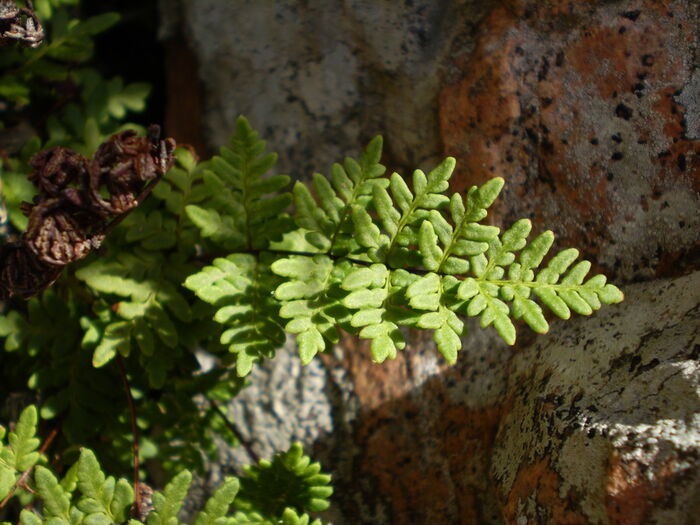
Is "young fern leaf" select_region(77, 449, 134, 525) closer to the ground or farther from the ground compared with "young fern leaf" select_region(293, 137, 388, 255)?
closer to the ground

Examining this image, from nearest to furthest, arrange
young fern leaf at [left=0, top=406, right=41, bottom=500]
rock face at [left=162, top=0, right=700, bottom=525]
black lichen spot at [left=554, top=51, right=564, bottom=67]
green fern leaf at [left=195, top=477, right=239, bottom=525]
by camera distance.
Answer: rock face at [left=162, top=0, right=700, bottom=525] → green fern leaf at [left=195, top=477, right=239, bottom=525] → young fern leaf at [left=0, top=406, right=41, bottom=500] → black lichen spot at [left=554, top=51, right=564, bottom=67]

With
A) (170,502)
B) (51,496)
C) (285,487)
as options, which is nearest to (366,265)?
(285,487)

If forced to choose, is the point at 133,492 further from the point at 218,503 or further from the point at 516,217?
the point at 516,217

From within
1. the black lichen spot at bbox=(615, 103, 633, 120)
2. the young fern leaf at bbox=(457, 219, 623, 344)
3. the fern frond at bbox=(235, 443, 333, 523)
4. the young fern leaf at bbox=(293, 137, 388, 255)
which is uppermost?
the black lichen spot at bbox=(615, 103, 633, 120)

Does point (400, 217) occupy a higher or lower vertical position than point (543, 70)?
lower

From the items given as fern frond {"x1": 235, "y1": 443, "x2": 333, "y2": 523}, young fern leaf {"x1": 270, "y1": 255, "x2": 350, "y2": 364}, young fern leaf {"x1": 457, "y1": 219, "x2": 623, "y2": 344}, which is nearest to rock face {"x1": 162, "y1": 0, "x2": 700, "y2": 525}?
young fern leaf {"x1": 457, "y1": 219, "x2": 623, "y2": 344}

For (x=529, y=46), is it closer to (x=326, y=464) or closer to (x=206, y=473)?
(x=326, y=464)

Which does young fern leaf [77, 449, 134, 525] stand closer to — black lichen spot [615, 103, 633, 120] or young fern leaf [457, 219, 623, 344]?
young fern leaf [457, 219, 623, 344]

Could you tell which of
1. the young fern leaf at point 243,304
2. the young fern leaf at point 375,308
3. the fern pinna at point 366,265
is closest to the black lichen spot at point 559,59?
the fern pinna at point 366,265
